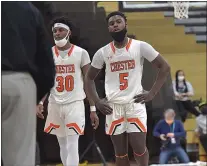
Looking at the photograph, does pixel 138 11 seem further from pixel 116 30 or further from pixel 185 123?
pixel 116 30

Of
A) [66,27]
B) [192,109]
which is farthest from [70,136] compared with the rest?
[192,109]

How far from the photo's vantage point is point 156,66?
4.97m

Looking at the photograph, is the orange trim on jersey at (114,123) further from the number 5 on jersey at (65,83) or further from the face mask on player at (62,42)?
the face mask on player at (62,42)

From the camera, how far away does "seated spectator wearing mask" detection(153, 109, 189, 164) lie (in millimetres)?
7000

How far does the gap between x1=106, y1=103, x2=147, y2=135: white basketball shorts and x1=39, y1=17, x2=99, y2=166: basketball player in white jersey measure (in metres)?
0.46

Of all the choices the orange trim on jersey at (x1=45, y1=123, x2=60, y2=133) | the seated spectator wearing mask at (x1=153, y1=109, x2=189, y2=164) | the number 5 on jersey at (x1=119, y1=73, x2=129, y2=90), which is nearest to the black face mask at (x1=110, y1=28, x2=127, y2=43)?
the number 5 on jersey at (x1=119, y1=73, x2=129, y2=90)

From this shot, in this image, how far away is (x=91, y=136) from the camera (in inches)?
→ 261

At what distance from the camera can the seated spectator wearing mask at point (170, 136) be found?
7.00 metres

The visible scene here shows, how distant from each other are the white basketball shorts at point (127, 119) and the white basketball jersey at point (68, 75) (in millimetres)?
539

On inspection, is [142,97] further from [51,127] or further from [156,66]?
[51,127]

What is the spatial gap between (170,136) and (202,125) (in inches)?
34.8

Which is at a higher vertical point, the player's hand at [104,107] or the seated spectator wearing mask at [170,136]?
the player's hand at [104,107]

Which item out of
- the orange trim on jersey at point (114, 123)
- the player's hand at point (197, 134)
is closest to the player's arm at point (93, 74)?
the orange trim on jersey at point (114, 123)

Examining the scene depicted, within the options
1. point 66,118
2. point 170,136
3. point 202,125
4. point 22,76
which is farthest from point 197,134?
point 22,76
